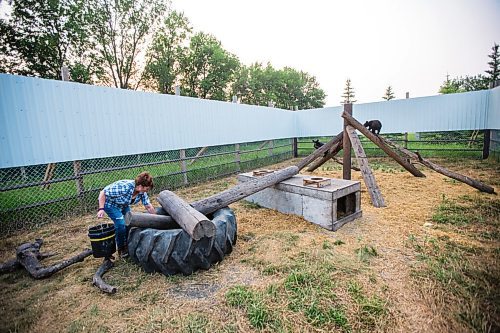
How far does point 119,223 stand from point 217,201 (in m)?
1.54

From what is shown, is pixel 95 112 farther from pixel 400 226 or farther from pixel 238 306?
pixel 400 226

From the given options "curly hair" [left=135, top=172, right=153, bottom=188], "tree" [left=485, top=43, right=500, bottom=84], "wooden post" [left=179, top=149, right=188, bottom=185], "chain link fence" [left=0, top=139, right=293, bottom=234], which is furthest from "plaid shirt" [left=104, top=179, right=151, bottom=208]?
"tree" [left=485, top=43, right=500, bottom=84]

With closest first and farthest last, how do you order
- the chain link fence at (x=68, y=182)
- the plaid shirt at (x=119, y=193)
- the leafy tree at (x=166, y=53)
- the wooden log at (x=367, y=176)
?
the plaid shirt at (x=119, y=193) < the chain link fence at (x=68, y=182) < the wooden log at (x=367, y=176) < the leafy tree at (x=166, y=53)

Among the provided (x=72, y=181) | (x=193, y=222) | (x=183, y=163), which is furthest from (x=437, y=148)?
(x=72, y=181)

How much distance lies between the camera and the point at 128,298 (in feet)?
8.70

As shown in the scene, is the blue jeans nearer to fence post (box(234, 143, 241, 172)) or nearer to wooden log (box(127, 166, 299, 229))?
wooden log (box(127, 166, 299, 229))

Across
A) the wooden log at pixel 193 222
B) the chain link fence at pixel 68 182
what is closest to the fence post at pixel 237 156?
the chain link fence at pixel 68 182

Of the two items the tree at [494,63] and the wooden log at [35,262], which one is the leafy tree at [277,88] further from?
the wooden log at [35,262]

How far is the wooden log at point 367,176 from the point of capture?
5.48 meters

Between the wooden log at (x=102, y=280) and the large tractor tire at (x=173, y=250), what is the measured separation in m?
0.36

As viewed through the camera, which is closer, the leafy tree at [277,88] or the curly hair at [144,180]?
the curly hair at [144,180]

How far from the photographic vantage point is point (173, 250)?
9.68 feet

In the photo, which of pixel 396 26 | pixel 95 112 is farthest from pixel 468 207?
pixel 95 112

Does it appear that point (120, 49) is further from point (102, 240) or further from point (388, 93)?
point (388, 93)
